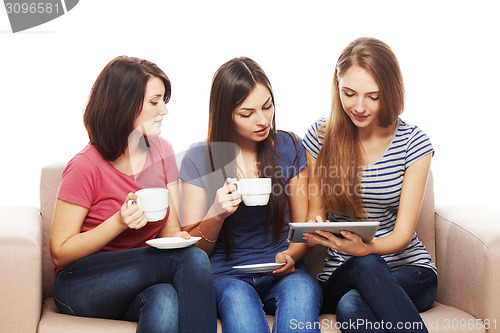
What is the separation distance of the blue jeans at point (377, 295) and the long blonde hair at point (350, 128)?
10.7 inches

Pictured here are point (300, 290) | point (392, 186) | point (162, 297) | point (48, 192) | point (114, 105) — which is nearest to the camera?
point (162, 297)

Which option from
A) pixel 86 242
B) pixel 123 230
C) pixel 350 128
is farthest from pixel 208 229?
pixel 350 128

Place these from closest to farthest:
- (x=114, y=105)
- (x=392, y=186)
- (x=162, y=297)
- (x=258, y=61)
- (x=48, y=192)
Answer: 1. (x=162, y=297)
2. (x=114, y=105)
3. (x=392, y=186)
4. (x=48, y=192)
5. (x=258, y=61)

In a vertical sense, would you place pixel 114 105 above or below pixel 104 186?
above

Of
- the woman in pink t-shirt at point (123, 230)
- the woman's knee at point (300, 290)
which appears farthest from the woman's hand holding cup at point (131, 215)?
the woman's knee at point (300, 290)

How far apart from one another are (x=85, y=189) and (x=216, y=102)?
1.75ft

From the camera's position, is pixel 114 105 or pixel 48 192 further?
pixel 48 192

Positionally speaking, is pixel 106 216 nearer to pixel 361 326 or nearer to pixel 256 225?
pixel 256 225

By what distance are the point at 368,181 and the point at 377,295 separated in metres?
0.47

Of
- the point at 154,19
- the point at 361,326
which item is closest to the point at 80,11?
the point at 154,19

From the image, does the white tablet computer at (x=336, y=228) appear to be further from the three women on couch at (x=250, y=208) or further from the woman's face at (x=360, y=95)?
the woman's face at (x=360, y=95)

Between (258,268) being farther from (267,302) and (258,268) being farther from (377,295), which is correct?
(377,295)

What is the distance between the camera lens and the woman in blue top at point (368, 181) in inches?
65.8

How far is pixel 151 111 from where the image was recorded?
183cm
